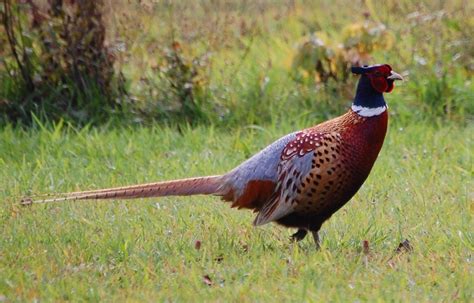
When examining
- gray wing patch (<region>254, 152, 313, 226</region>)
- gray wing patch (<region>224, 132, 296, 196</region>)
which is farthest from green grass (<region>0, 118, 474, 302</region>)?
gray wing patch (<region>224, 132, 296, 196</region>)

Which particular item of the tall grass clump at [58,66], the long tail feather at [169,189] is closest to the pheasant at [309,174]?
the long tail feather at [169,189]

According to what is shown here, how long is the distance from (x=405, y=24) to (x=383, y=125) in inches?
135

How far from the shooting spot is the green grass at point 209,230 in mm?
4316

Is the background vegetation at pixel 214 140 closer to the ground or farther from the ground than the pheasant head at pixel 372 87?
closer to the ground

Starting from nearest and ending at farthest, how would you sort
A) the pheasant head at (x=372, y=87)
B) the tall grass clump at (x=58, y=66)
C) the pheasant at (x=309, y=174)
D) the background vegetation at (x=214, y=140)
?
the background vegetation at (x=214, y=140) < the pheasant at (x=309, y=174) < the pheasant head at (x=372, y=87) < the tall grass clump at (x=58, y=66)

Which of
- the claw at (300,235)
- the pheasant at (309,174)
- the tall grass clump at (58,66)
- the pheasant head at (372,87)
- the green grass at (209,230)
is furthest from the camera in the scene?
the tall grass clump at (58,66)

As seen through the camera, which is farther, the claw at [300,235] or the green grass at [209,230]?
the claw at [300,235]

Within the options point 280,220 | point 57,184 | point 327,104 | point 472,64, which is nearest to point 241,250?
point 280,220

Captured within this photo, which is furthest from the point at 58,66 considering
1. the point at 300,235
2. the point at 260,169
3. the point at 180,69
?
the point at 300,235

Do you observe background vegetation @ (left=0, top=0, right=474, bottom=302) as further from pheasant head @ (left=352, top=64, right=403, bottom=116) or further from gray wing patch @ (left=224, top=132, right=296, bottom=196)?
pheasant head @ (left=352, top=64, right=403, bottom=116)

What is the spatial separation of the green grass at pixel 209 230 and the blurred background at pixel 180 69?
272mm

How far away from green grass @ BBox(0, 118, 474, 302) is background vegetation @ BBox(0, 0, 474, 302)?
1 centimetres

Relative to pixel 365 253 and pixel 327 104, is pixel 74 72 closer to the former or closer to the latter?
pixel 327 104

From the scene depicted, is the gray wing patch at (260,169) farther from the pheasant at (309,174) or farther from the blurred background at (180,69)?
the blurred background at (180,69)
